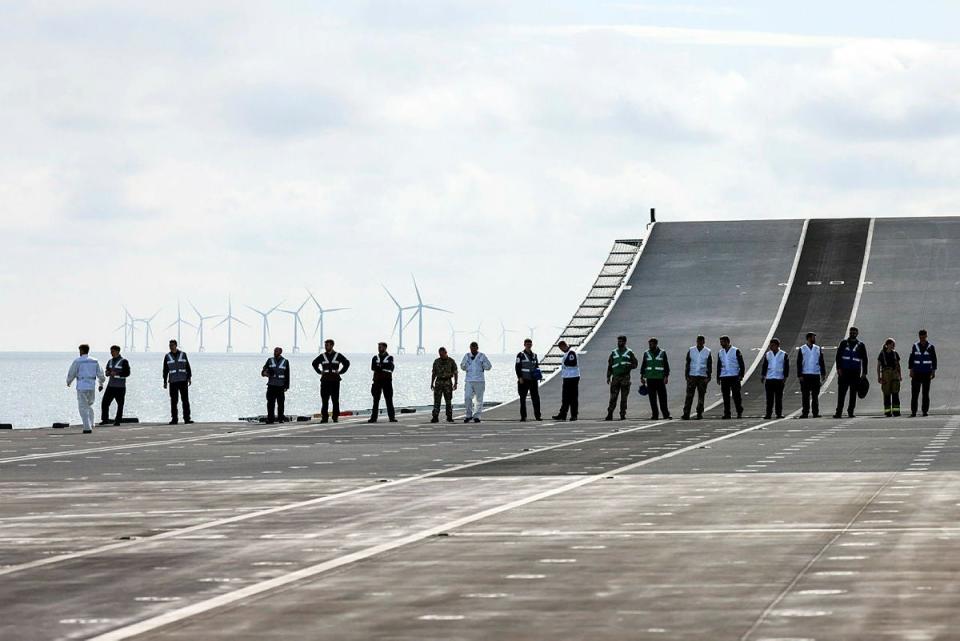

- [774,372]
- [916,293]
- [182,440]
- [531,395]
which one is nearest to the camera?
[182,440]

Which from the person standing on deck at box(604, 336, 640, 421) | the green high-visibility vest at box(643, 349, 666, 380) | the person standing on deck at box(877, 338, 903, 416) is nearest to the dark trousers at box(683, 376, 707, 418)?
the green high-visibility vest at box(643, 349, 666, 380)

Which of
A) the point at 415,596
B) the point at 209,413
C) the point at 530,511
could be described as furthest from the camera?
the point at 209,413

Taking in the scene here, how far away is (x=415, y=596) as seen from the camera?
971 cm

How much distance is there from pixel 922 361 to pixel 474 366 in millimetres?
8480

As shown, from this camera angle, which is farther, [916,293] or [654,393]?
[916,293]

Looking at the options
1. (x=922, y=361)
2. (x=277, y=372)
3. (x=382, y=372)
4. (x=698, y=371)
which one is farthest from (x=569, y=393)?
(x=922, y=361)

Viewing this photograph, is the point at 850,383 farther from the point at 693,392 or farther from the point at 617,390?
the point at 617,390

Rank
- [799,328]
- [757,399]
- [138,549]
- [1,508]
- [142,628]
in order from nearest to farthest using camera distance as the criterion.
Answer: [142,628] → [138,549] → [1,508] → [757,399] → [799,328]

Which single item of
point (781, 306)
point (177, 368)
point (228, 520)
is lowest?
point (228, 520)

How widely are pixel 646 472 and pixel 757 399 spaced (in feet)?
70.0

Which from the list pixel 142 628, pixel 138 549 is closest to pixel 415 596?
pixel 142 628

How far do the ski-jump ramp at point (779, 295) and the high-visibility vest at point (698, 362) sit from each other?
9.11ft

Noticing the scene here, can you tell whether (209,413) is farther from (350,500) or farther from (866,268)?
(350,500)

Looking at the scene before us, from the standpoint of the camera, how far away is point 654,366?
3469 cm
